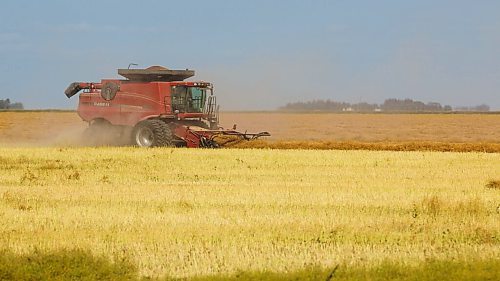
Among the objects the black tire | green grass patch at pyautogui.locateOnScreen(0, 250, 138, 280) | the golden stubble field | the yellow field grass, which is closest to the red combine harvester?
the black tire

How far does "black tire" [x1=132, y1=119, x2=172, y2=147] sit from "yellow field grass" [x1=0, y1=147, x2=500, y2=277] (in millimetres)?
A: 5234

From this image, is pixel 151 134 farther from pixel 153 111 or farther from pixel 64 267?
pixel 64 267

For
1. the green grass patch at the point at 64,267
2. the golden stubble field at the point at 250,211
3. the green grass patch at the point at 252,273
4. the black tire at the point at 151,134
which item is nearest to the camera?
the green grass patch at the point at 252,273

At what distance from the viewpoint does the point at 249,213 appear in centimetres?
1316

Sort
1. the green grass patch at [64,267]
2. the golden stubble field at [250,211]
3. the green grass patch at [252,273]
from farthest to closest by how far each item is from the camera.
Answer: the golden stubble field at [250,211] < the green grass patch at [64,267] < the green grass patch at [252,273]

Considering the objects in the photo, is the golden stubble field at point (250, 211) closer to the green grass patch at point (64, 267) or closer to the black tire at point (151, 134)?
the green grass patch at point (64, 267)

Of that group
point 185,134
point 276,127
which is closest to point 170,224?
point 185,134

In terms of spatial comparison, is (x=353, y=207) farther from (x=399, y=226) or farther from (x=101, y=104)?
(x=101, y=104)

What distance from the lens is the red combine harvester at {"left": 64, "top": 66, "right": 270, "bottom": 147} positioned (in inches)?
1136

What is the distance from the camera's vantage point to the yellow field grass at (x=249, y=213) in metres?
9.99

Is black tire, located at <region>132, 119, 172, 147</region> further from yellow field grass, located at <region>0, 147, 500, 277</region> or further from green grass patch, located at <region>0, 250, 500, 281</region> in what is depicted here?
green grass patch, located at <region>0, 250, 500, 281</region>

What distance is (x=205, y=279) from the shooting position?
8.62 m

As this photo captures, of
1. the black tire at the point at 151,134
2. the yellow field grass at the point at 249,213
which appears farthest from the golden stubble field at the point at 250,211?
the black tire at the point at 151,134

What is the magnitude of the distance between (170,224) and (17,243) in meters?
2.42
